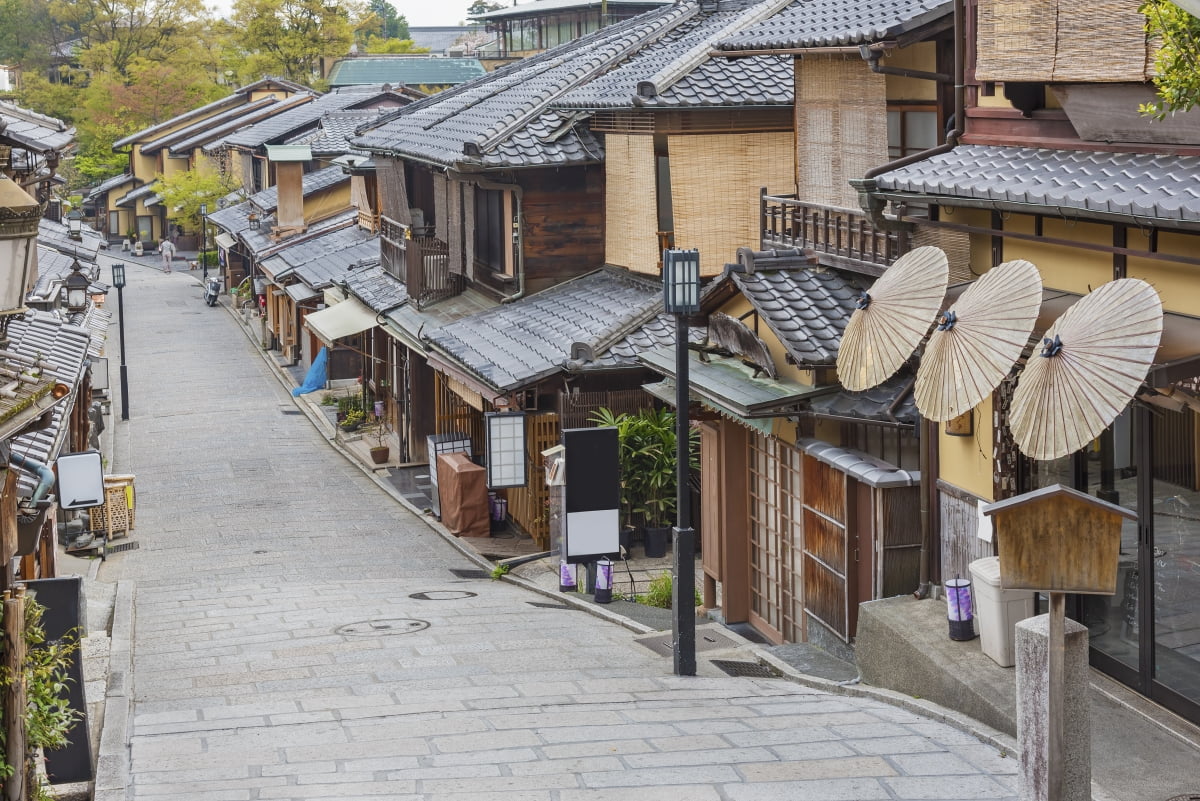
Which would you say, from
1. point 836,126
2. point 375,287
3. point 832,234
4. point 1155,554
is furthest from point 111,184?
point 1155,554

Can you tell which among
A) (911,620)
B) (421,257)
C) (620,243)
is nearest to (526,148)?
(620,243)

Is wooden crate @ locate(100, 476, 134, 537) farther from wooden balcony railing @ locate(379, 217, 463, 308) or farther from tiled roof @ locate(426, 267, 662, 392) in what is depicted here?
wooden balcony railing @ locate(379, 217, 463, 308)

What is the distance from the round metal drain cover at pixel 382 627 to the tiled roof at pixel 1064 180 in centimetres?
777

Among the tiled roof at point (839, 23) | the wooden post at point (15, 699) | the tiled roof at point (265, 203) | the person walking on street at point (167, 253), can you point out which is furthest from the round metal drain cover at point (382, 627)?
the person walking on street at point (167, 253)

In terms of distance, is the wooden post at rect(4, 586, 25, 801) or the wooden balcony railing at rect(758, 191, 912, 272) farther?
the wooden balcony railing at rect(758, 191, 912, 272)

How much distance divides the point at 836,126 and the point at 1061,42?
18.7ft

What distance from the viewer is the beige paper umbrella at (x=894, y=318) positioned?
11109 mm

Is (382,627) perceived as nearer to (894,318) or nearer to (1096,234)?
(894,318)

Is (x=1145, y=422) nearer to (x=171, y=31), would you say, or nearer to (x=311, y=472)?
(x=311, y=472)

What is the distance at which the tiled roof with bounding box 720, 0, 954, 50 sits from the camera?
44.7ft

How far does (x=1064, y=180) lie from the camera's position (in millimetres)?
10320

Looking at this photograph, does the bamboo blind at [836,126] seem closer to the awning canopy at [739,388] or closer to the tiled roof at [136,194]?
the awning canopy at [739,388]

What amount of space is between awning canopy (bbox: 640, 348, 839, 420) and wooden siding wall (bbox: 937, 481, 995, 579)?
196 centimetres

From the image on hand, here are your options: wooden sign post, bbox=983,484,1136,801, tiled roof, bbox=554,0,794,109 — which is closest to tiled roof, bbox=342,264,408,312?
tiled roof, bbox=554,0,794,109
